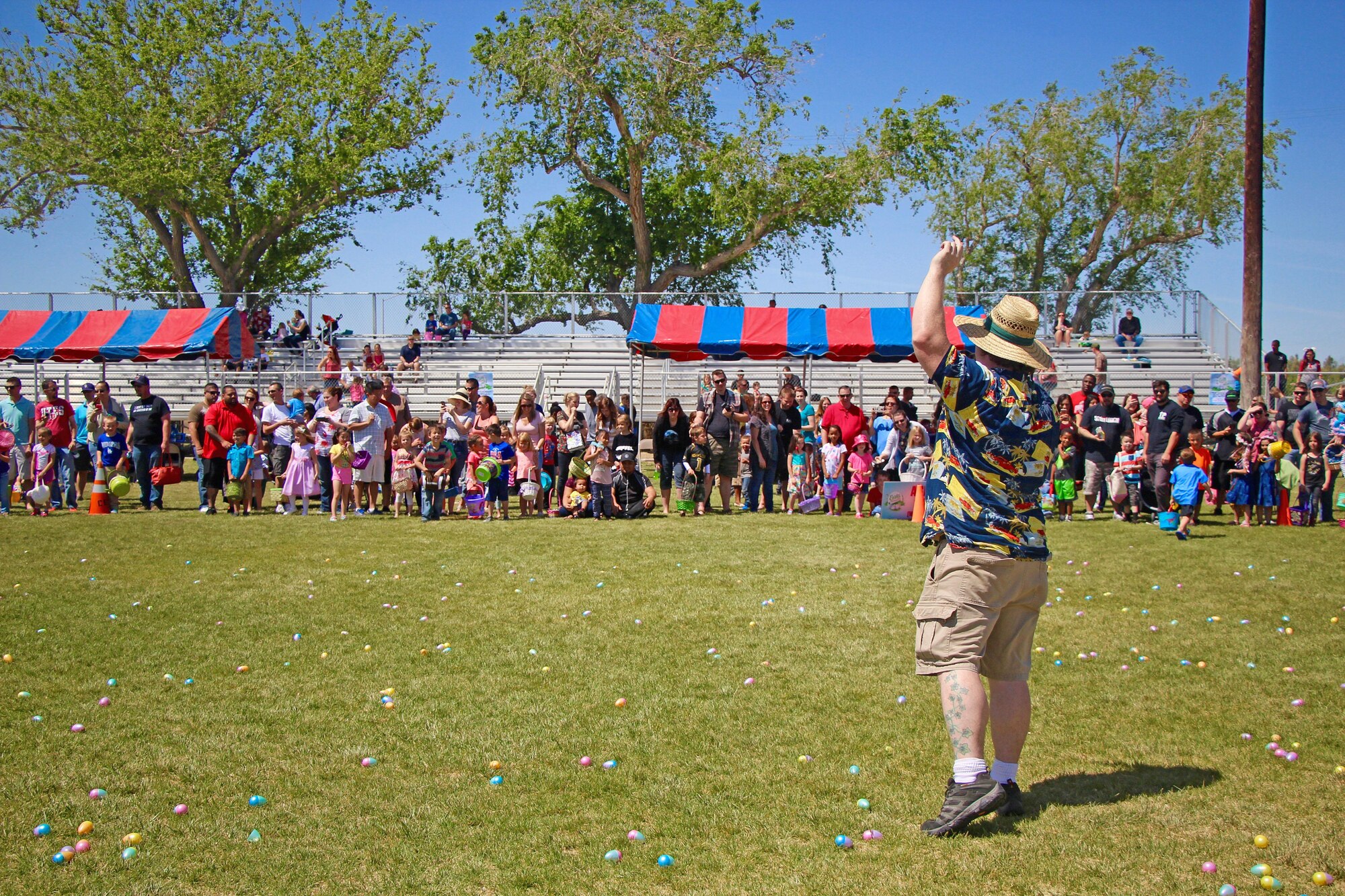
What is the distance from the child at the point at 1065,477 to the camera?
13.2 meters

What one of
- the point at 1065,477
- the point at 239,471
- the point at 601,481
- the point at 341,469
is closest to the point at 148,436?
the point at 239,471

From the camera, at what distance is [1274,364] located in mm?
22812

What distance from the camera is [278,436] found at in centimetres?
1442

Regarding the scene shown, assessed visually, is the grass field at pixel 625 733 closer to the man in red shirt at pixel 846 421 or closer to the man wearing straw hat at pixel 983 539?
the man wearing straw hat at pixel 983 539

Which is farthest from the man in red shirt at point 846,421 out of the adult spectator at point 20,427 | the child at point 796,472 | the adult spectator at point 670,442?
the adult spectator at point 20,427

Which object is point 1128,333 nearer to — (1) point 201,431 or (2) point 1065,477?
(2) point 1065,477

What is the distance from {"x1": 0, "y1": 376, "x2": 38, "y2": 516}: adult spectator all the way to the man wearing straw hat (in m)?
14.0

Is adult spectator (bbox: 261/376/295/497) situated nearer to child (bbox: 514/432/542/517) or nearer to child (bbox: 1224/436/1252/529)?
child (bbox: 514/432/542/517)

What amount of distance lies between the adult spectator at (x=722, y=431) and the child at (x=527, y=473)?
2.24m

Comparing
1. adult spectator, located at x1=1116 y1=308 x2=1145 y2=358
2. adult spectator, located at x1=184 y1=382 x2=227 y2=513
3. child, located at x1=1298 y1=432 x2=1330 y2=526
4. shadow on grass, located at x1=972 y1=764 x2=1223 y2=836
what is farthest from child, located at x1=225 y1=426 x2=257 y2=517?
adult spectator, located at x1=1116 y1=308 x2=1145 y2=358

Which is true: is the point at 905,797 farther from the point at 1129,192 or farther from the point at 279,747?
the point at 1129,192

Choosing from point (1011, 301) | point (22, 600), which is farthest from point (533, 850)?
point (22, 600)

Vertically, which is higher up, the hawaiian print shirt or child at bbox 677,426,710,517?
the hawaiian print shirt

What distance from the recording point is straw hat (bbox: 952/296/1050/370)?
3.96m
